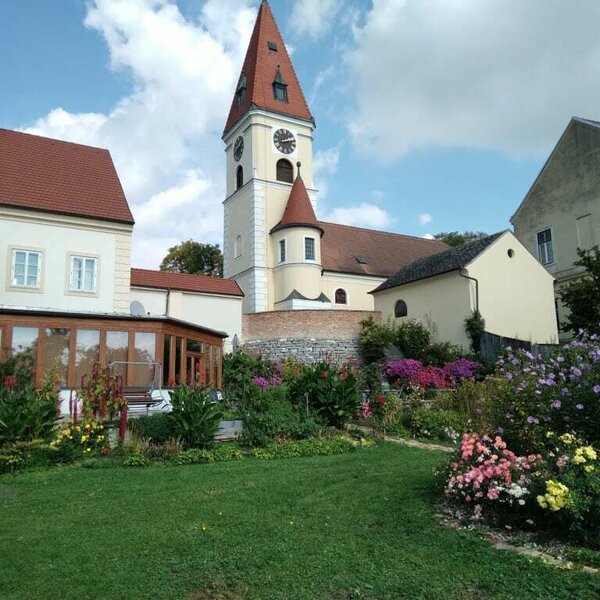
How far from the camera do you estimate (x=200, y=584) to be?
4.77m

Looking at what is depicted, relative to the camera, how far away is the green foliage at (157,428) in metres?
11.5

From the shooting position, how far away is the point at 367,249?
145ft

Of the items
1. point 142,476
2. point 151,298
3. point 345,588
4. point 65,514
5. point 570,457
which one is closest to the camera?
point 345,588

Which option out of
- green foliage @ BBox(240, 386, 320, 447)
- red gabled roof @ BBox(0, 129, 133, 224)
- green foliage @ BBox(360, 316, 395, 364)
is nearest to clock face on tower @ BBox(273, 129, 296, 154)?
red gabled roof @ BBox(0, 129, 133, 224)

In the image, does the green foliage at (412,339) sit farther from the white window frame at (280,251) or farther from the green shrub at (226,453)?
the green shrub at (226,453)

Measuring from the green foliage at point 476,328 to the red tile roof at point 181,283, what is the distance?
475 inches

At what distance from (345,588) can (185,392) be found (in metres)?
7.54

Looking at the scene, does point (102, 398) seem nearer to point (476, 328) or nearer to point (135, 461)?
point (135, 461)

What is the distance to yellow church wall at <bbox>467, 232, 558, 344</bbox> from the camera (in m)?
27.9

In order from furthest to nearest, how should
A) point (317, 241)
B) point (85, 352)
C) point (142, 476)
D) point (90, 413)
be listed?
point (317, 241) < point (85, 352) < point (90, 413) < point (142, 476)

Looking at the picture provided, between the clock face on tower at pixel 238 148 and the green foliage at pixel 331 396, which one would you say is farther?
the clock face on tower at pixel 238 148

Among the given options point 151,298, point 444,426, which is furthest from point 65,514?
point 151,298

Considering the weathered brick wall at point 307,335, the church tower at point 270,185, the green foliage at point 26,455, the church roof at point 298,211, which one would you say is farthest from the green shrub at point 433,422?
the church roof at point 298,211

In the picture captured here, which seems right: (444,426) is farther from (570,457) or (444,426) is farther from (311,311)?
(311,311)
